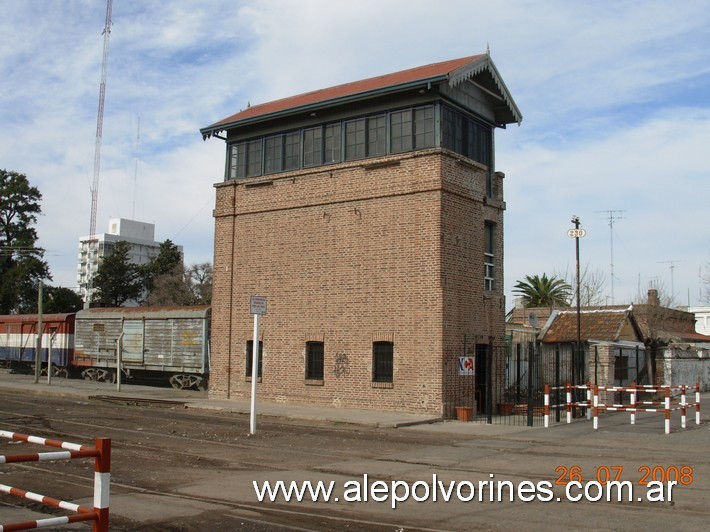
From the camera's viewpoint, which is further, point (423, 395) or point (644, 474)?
point (423, 395)

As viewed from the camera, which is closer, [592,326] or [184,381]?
[184,381]

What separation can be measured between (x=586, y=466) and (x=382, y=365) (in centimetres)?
1063

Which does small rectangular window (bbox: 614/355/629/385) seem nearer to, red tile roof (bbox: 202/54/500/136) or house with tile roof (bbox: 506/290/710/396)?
house with tile roof (bbox: 506/290/710/396)

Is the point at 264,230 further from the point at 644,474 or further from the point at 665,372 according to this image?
the point at 665,372

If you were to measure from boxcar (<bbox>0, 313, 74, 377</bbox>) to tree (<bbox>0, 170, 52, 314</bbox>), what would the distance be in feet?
76.8

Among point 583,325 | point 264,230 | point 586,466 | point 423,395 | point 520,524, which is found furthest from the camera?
point 583,325

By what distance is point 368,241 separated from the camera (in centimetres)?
2327

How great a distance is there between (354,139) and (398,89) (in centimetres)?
241

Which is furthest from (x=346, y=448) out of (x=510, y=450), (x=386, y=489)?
(x=386, y=489)

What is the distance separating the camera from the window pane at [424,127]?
2252 centimetres

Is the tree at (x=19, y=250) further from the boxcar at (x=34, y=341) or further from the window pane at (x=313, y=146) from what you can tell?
the window pane at (x=313, y=146)

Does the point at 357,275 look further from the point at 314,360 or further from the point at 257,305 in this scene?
the point at 257,305

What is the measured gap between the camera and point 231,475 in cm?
1131

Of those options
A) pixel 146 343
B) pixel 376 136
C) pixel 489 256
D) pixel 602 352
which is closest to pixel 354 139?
pixel 376 136
